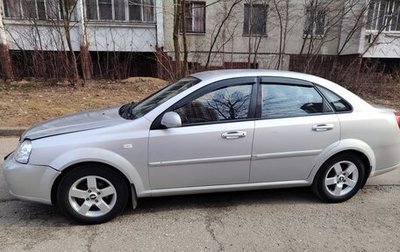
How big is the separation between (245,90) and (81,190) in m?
1.97

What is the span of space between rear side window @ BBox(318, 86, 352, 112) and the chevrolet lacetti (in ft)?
0.04

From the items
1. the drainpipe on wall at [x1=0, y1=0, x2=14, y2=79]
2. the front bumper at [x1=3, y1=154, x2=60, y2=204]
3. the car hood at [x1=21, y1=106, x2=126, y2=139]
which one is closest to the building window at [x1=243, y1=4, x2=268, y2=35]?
the drainpipe on wall at [x1=0, y1=0, x2=14, y2=79]

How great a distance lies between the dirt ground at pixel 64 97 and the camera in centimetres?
746

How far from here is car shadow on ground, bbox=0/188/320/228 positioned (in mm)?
3373

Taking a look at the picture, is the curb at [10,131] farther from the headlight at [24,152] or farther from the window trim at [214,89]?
the window trim at [214,89]

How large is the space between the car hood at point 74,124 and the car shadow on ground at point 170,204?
82cm

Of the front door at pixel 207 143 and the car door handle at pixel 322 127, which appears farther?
the car door handle at pixel 322 127

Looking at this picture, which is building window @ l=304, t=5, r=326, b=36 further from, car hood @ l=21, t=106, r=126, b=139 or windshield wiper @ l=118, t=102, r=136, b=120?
car hood @ l=21, t=106, r=126, b=139

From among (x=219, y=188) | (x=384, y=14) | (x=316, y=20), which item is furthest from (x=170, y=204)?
(x=384, y=14)

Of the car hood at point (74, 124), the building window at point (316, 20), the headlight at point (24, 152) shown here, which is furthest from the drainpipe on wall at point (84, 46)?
the headlight at point (24, 152)

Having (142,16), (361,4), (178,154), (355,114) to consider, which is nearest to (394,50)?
(361,4)

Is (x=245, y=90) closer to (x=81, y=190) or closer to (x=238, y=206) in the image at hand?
(x=238, y=206)

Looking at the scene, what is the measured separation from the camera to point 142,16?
14.5 m

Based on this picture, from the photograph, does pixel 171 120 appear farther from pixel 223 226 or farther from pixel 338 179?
pixel 338 179
